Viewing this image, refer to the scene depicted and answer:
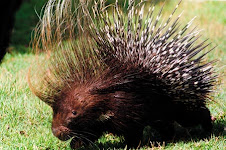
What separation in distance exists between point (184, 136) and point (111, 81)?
107 cm

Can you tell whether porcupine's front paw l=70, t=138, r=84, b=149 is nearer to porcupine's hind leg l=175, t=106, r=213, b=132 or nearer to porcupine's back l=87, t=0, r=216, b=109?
porcupine's back l=87, t=0, r=216, b=109

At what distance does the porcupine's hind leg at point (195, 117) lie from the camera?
3650mm

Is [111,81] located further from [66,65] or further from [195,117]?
[195,117]

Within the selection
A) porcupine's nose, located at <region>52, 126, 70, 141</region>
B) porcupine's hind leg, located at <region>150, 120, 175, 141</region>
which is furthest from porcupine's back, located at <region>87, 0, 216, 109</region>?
porcupine's nose, located at <region>52, 126, 70, 141</region>

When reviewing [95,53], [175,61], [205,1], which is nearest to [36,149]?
[95,53]

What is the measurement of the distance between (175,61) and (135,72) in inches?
15.3

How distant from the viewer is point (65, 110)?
317 centimetres

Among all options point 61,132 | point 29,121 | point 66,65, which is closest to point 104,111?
point 61,132

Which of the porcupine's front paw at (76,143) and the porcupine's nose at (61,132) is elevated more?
the porcupine's nose at (61,132)

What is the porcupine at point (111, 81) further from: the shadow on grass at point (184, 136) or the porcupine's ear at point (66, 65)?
the shadow on grass at point (184, 136)

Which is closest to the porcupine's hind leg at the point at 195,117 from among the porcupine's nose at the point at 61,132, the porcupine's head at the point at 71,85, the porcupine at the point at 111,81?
the porcupine at the point at 111,81

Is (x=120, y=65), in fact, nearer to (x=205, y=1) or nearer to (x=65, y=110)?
(x=65, y=110)

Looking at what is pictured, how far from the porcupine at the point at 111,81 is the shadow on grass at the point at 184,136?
0.18 m

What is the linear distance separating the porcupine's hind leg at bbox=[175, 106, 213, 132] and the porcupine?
0.21 ft
